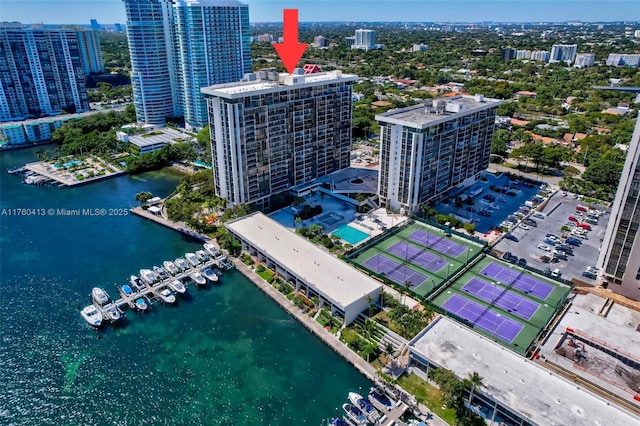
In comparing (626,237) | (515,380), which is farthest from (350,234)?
(626,237)

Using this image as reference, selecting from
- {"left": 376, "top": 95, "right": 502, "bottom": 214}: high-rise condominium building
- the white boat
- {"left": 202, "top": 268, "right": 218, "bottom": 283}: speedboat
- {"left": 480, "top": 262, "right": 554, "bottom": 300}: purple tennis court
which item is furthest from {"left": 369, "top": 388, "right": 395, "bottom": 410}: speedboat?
{"left": 376, "top": 95, "right": 502, "bottom": 214}: high-rise condominium building

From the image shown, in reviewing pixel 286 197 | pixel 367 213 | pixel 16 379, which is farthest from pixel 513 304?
pixel 16 379

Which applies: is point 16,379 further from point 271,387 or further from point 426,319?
point 426,319

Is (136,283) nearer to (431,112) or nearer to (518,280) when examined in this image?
(518,280)

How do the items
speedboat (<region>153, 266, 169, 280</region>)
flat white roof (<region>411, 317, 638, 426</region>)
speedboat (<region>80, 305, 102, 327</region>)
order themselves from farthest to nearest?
speedboat (<region>153, 266, 169, 280</region>) → speedboat (<region>80, 305, 102, 327</region>) → flat white roof (<region>411, 317, 638, 426</region>)

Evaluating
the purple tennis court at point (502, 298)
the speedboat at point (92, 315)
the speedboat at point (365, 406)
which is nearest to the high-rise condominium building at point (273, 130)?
the speedboat at point (92, 315)

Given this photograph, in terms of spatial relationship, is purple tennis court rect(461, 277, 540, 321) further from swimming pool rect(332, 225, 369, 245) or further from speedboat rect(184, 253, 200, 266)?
speedboat rect(184, 253, 200, 266)

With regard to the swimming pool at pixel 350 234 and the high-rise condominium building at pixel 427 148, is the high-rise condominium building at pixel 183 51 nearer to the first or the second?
the high-rise condominium building at pixel 427 148
